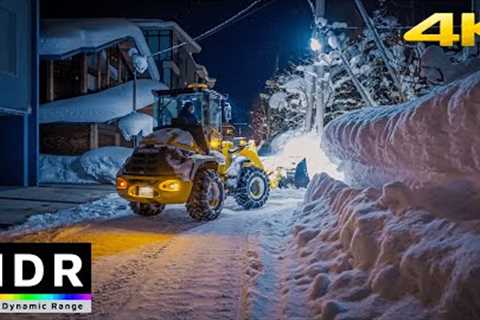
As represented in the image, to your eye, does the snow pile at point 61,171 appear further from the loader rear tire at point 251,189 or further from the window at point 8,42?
the loader rear tire at point 251,189

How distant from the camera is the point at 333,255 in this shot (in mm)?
6434

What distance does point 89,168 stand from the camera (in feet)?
71.1

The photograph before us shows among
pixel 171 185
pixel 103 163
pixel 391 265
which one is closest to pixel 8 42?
pixel 103 163

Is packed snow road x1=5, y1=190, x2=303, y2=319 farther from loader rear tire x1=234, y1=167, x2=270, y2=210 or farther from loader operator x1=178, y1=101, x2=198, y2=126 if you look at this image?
loader operator x1=178, y1=101, x2=198, y2=126

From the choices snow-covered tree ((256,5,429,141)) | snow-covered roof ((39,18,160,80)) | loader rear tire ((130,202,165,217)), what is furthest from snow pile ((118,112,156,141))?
loader rear tire ((130,202,165,217))

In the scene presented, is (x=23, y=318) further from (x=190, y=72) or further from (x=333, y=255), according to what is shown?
(x=190, y=72)

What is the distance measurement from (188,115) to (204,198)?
218 cm

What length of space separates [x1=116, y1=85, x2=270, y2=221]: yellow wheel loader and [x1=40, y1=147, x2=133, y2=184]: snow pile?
923 centimetres

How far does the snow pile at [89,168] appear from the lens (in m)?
21.3

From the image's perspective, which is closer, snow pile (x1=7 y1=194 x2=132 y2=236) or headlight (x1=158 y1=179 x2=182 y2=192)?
snow pile (x1=7 y1=194 x2=132 y2=236)

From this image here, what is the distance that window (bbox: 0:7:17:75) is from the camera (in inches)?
685

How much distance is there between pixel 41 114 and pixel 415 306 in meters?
23.4

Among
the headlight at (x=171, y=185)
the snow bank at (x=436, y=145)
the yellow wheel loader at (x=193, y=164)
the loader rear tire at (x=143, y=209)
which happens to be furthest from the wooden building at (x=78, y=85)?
the snow bank at (x=436, y=145)

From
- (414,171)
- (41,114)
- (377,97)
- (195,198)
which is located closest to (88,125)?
(41,114)
